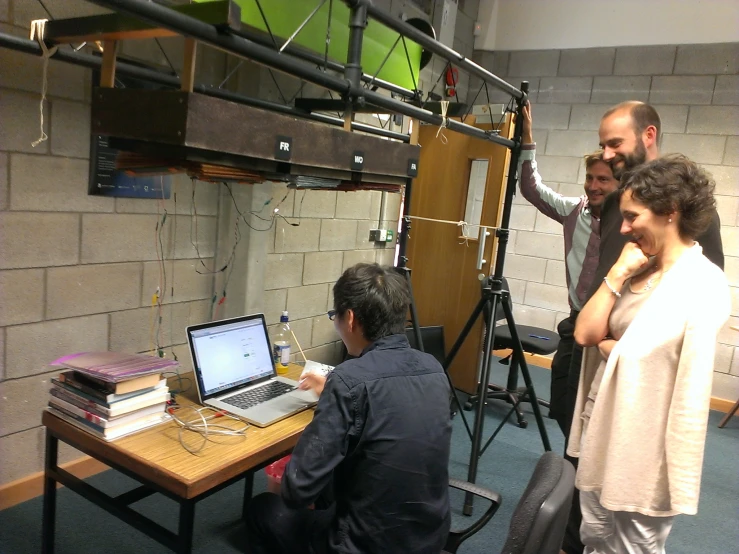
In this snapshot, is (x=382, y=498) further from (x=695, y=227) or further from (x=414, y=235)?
(x=414, y=235)

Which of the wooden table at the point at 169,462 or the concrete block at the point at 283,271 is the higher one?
the concrete block at the point at 283,271

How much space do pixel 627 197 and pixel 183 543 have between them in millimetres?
1438

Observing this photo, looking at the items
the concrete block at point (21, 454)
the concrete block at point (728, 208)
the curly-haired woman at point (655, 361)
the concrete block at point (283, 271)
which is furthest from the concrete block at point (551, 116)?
the concrete block at point (21, 454)

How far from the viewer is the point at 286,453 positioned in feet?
5.16

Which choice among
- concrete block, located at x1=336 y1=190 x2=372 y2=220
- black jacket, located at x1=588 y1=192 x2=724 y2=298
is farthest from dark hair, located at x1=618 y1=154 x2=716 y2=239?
concrete block, located at x1=336 y1=190 x2=372 y2=220

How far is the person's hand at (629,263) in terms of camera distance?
1448 millimetres

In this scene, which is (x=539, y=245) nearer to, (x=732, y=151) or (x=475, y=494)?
(x=732, y=151)

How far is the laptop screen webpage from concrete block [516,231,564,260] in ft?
10.5

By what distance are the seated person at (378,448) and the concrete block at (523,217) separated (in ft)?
11.6

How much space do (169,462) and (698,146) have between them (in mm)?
4180

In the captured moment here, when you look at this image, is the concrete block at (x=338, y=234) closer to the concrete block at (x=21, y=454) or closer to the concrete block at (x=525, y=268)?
the concrete block at (x=21, y=454)

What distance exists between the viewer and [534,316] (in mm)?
4719

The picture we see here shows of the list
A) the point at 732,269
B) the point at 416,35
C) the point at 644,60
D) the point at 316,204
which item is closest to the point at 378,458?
the point at 416,35

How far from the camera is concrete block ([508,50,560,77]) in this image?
14.8 ft
